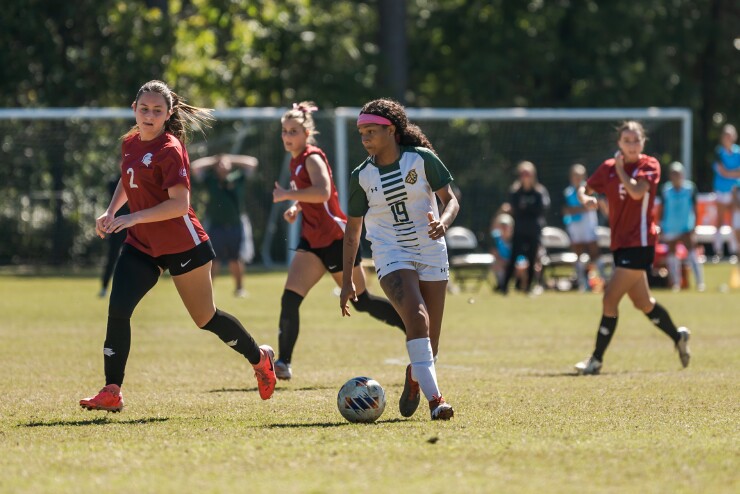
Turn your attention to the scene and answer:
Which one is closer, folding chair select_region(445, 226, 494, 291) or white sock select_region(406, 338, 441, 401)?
white sock select_region(406, 338, 441, 401)

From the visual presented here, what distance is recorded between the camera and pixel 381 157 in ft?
27.1

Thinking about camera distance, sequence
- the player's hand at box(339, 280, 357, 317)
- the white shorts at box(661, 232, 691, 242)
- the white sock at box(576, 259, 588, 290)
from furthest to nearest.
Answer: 1. the white sock at box(576, 259, 588, 290)
2. the white shorts at box(661, 232, 691, 242)
3. the player's hand at box(339, 280, 357, 317)

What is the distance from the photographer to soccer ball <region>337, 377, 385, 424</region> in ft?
26.0

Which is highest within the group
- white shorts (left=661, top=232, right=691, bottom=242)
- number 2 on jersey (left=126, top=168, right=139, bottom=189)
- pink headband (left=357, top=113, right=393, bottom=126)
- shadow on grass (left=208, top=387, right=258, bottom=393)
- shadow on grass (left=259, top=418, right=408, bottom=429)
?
pink headband (left=357, top=113, right=393, bottom=126)

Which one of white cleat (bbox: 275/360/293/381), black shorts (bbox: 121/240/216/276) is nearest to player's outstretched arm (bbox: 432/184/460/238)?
black shorts (bbox: 121/240/216/276)

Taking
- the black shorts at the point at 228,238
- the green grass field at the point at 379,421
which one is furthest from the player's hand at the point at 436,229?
the black shorts at the point at 228,238

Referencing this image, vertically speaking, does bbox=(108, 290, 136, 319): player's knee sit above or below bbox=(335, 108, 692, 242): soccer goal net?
below

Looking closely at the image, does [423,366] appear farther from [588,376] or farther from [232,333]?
[588,376]

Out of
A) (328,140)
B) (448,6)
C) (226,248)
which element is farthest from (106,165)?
(448,6)

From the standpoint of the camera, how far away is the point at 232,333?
8.82m

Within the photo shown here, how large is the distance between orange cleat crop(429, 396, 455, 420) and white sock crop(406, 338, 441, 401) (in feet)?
0.10

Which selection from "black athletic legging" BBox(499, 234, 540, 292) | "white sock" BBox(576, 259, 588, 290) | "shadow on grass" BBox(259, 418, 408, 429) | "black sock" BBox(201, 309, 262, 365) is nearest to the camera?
"shadow on grass" BBox(259, 418, 408, 429)

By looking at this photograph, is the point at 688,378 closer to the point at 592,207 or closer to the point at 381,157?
the point at 592,207

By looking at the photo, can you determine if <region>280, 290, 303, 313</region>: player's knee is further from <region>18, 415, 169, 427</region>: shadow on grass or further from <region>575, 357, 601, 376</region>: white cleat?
<region>18, 415, 169, 427</region>: shadow on grass
